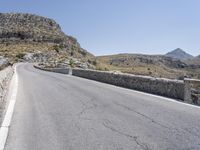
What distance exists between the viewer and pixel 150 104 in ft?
36.9

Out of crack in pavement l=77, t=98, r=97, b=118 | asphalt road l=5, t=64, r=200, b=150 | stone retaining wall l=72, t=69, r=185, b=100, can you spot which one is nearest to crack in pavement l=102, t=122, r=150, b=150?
asphalt road l=5, t=64, r=200, b=150

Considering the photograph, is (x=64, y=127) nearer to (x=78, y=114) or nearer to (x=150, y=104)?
(x=78, y=114)

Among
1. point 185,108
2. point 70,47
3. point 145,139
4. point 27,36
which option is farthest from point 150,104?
point 27,36

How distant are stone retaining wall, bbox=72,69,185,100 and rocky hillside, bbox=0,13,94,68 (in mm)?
75623

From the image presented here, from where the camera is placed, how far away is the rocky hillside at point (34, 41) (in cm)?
10430

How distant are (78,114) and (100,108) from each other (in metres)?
1.35

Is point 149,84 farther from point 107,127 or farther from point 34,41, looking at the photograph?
point 34,41

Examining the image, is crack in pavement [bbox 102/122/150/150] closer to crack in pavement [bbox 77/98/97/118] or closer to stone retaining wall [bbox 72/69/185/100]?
crack in pavement [bbox 77/98/97/118]

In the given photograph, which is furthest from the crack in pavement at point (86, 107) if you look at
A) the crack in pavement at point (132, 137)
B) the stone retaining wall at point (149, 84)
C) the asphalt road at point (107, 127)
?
the stone retaining wall at point (149, 84)

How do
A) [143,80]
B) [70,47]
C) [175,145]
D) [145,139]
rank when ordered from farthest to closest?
[70,47], [143,80], [145,139], [175,145]

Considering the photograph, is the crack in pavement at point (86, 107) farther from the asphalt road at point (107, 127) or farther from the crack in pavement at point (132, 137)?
the crack in pavement at point (132, 137)

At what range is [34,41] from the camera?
13712 centimetres

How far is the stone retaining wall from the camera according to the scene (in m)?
13.0

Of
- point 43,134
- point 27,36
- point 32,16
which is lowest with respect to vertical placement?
point 43,134
